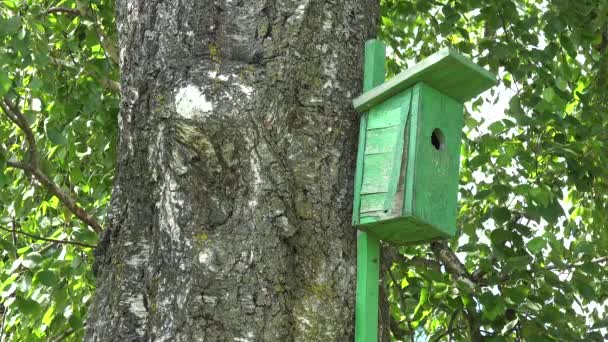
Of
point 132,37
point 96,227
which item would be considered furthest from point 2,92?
point 132,37

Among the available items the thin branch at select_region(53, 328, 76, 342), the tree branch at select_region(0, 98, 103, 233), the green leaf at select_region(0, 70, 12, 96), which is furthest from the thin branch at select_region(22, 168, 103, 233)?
the thin branch at select_region(53, 328, 76, 342)

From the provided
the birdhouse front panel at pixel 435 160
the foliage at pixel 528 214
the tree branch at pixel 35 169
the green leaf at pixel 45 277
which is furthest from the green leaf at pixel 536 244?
the green leaf at pixel 45 277

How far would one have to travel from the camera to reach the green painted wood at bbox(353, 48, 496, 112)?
181 cm

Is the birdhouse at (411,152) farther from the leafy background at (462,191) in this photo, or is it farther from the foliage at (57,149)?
the foliage at (57,149)

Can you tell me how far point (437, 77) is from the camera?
1.86m

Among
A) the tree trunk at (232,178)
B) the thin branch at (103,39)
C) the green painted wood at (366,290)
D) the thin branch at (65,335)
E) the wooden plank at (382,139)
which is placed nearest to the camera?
the tree trunk at (232,178)

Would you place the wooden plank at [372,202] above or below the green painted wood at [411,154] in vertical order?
below

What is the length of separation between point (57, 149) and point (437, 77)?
93.5 inches

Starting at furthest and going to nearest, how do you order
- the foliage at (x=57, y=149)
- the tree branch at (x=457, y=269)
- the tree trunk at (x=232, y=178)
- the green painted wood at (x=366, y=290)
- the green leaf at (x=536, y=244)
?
the foliage at (x=57, y=149)
the tree branch at (x=457, y=269)
the green leaf at (x=536, y=244)
the green painted wood at (x=366, y=290)
the tree trunk at (x=232, y=178)

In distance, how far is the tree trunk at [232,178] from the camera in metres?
1.62

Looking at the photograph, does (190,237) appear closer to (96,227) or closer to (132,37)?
(132,37)

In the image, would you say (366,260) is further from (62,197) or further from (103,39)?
(103,39)

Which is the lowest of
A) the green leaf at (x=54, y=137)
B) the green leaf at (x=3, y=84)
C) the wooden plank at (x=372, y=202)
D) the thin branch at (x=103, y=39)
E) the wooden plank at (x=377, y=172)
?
the wooden plank at (x=372, y=202)

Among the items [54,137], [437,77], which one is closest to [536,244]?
[437,77]
